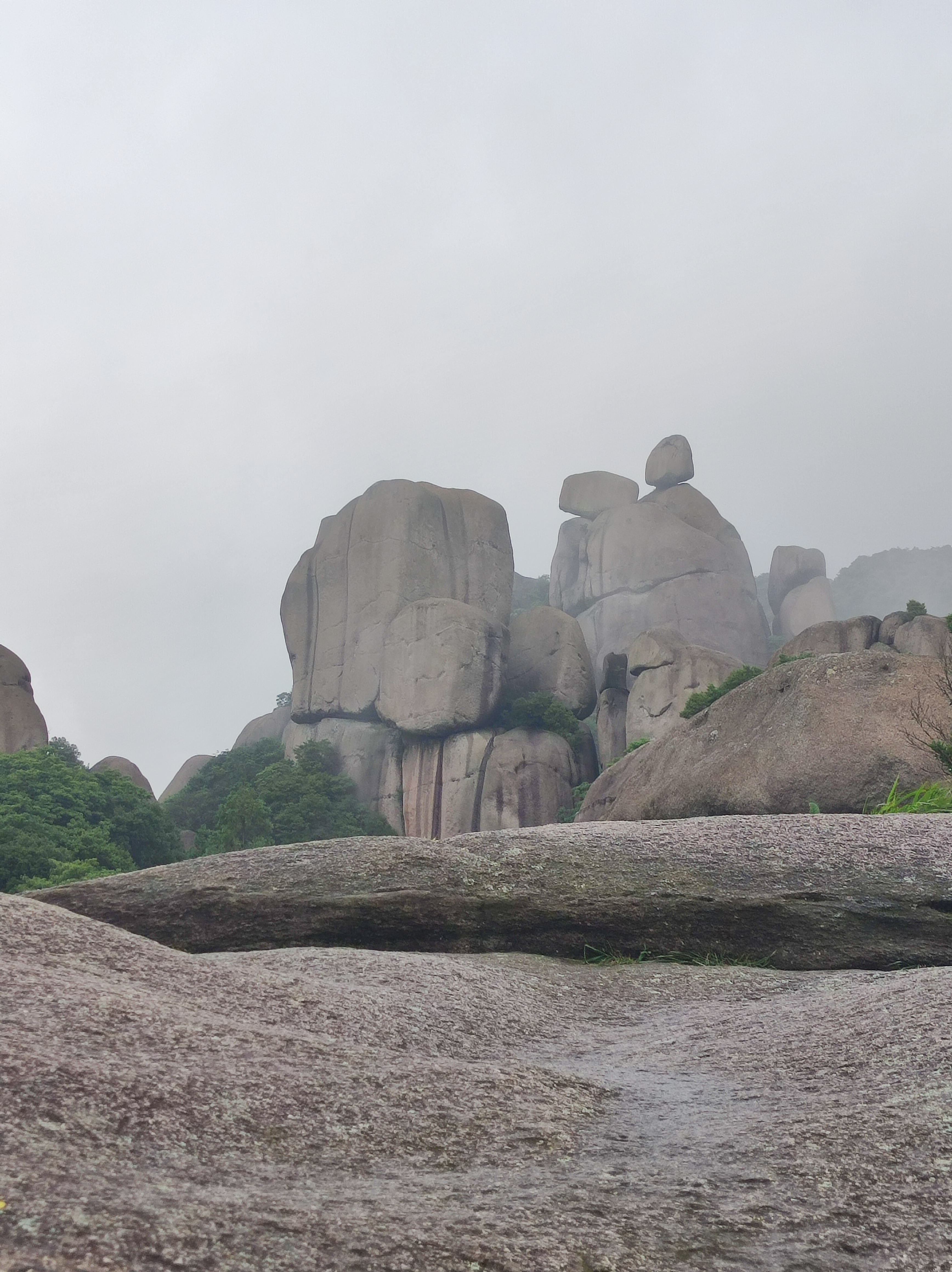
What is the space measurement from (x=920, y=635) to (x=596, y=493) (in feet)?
133

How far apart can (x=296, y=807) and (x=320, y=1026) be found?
38.9 m

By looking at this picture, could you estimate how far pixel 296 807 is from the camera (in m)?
42.2

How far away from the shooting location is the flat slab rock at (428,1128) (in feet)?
7.22

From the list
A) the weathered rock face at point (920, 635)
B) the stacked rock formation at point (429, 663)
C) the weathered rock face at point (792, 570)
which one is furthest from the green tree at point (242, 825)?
the weathered rock face at point (792, 570)

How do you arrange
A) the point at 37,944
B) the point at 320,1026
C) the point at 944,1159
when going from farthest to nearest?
the point at 37,944, the point at 320,1026, the point at 944,1159

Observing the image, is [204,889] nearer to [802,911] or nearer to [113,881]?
[113,881]

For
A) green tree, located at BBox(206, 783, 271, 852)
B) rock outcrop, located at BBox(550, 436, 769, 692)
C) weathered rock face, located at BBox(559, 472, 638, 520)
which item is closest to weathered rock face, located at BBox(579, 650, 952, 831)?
green tree, located at BBox(206, 783, 271, 852)

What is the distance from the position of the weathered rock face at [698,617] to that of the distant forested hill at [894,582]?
33.5m

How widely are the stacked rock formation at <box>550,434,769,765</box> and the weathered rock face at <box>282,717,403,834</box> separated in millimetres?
14461

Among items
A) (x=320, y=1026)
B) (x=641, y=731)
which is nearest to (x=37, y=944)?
(x=320, y=1026)

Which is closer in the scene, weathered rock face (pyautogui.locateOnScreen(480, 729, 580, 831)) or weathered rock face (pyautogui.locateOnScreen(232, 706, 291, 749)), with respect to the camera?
weathered rock face (pyautogui.locateOnScreen(480, 729, 580, 831))

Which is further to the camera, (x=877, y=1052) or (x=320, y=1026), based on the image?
(x=320, y=1026)

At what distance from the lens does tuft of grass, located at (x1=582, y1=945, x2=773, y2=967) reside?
7230 mm

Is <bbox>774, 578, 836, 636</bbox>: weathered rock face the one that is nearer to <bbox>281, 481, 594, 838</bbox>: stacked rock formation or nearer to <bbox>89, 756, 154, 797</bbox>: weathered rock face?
<bbox>281, 481, 594, 838</bbox>: stacked rock formation
